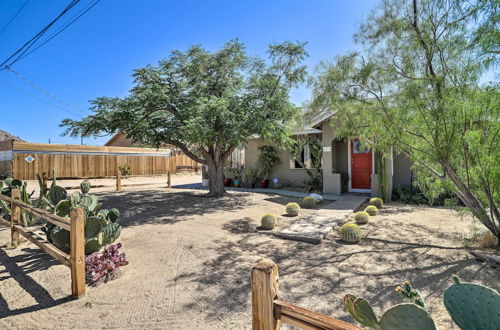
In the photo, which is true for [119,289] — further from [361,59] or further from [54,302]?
[361,59]

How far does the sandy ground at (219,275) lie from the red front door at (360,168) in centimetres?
545

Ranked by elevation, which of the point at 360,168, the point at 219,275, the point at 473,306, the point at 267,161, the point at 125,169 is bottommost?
the point at 219,275

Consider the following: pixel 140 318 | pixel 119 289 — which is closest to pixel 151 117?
pixel 119 289

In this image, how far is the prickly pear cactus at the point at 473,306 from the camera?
49.5 inches

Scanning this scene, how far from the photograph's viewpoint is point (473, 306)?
130 centimetres

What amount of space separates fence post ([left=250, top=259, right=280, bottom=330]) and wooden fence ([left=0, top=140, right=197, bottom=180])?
16785 millimetres

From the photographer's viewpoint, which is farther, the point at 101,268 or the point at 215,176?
the point at 215,176

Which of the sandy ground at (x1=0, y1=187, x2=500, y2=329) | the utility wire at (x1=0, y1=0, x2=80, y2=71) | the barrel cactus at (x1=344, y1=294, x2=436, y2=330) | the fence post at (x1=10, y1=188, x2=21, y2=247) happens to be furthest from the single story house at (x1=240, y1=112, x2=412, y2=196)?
the barrel cactus at (x1=344, y1=294, x2=436, y2=330)

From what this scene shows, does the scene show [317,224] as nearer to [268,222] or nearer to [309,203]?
[268,222]

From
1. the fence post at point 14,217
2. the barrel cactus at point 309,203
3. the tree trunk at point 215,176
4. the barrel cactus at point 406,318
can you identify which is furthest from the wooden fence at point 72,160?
the barrel cactus at point 406,318

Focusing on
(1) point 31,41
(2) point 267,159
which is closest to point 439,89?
(2) point 267,159

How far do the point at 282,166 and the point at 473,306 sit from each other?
13824 mm

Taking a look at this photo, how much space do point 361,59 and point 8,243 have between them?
871cm

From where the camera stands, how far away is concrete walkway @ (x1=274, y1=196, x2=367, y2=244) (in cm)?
615
